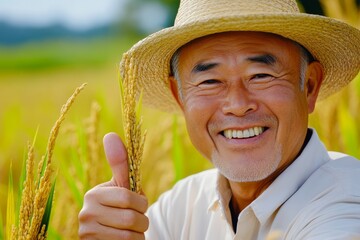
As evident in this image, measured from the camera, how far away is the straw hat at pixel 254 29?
2633mm

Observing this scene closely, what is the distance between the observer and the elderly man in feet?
8.34

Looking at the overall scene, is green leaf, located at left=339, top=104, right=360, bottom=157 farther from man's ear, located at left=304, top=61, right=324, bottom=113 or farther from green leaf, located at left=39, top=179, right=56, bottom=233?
green leaf, located at left=39, top=179, right=56, bottom=233

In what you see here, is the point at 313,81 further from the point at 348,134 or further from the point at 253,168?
the point at 348,134

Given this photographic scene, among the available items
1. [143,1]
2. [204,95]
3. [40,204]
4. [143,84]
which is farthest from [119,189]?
[143,1]

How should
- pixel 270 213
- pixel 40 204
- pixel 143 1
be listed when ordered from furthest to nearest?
pixel 143 1, pixel 270 213, pixel 40 204

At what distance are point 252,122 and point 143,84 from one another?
693mm

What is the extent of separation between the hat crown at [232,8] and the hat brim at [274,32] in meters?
0.06

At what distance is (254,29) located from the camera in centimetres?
268

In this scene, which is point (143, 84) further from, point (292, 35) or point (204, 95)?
point (292, 35)

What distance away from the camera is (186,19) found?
283 cm

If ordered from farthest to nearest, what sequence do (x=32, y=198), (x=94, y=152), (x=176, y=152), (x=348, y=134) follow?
(x=348, y=134) → (x=176, y=152) → (x=94, y=152) → (x=32, y=198)

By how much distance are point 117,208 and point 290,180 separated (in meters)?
0.68

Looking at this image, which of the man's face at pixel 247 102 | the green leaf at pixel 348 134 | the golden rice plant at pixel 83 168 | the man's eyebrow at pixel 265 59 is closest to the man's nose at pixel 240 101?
the man's face at pixel 247 102

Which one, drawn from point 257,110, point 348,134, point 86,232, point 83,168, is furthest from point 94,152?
point 348,134
